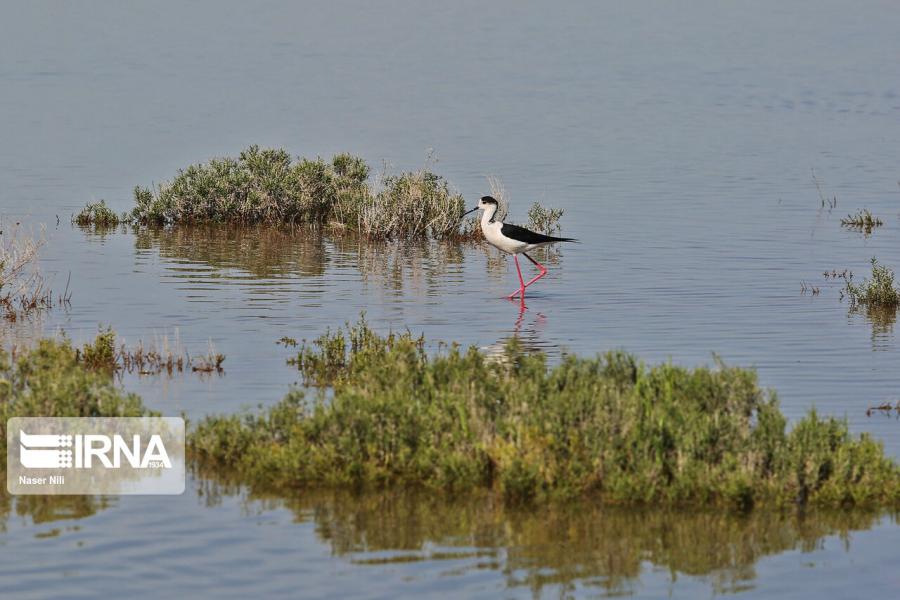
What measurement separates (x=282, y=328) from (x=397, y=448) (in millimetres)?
7087

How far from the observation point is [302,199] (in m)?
27.7

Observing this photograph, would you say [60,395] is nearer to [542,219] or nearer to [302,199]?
[302,199]

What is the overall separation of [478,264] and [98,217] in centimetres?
836

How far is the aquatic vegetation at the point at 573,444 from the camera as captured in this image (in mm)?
10203

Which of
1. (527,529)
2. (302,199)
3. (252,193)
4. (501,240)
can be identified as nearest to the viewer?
(527,529)

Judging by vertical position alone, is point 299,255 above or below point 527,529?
above

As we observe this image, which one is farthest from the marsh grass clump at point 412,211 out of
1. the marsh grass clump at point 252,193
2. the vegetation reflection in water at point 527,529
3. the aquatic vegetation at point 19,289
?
the vegetation reflection in water at point 527,529

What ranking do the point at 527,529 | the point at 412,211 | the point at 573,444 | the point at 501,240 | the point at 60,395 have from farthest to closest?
1. the point at 412,211
2. the point at 501,240
3. the point at 60,395
4. the point at 573,444
5. the point at 527,529

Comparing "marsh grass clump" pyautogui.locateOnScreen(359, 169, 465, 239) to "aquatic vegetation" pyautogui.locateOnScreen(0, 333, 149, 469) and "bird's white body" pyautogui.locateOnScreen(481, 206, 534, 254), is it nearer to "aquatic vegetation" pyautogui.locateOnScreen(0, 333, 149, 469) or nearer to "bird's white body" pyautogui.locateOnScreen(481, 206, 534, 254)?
"bird's white body" pyautogui.locateOnScreen(481, 206, 534, 254)

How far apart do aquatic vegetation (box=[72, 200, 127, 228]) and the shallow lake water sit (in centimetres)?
45

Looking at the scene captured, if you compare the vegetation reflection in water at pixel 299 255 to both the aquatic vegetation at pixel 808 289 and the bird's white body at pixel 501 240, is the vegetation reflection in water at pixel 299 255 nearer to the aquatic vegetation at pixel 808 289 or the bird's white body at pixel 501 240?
the bird's white body at pixel 501 240

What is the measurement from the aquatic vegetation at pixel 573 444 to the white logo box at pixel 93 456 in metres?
0.29

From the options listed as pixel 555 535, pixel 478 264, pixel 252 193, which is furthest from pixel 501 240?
pixel 555 535

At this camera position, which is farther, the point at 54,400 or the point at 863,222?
the point at 863,222
